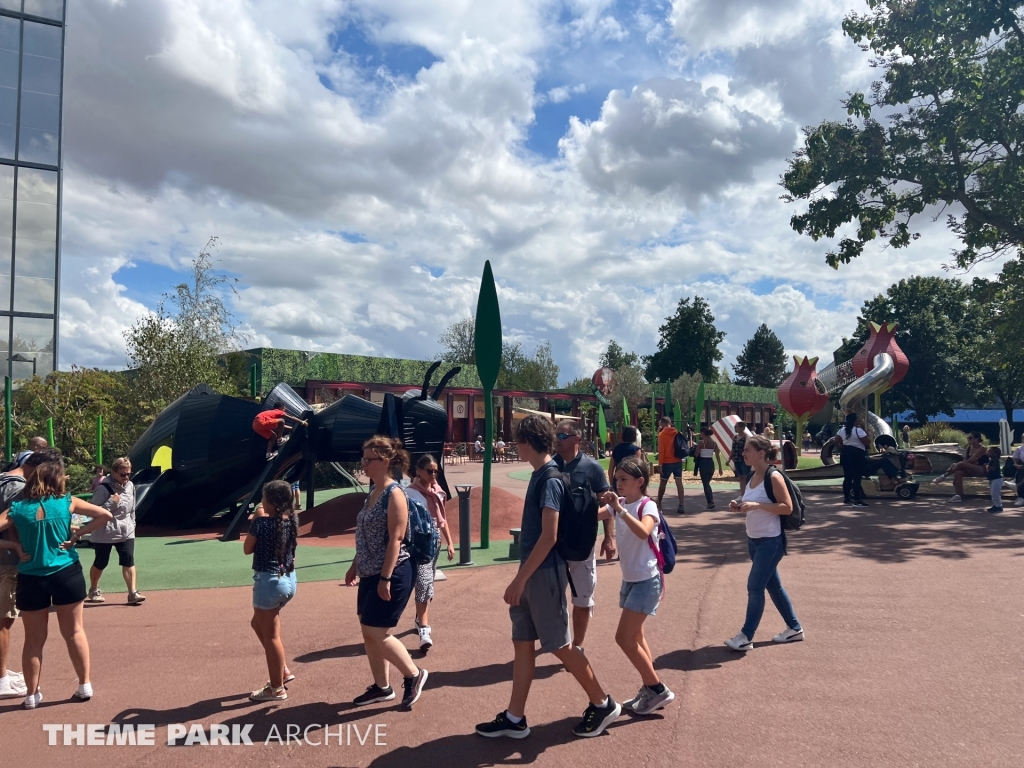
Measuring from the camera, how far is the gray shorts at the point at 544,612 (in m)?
3.75

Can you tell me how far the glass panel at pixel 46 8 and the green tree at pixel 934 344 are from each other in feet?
138

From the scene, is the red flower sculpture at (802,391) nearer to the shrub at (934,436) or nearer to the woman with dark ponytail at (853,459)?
the shrub at (934,436)

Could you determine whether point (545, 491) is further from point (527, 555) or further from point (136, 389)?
point (136, 389)

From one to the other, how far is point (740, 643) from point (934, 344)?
4733 centimetres

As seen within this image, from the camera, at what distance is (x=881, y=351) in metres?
26.5

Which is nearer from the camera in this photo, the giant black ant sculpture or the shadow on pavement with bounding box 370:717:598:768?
the shadow on pavement with bounding box 370:717:598:768

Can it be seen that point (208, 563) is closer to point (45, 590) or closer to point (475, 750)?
point (45, 590)

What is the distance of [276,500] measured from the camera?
445 centimetres

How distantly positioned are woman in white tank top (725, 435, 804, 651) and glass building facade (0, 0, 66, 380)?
84.2 feet

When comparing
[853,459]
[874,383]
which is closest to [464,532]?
[853,459]

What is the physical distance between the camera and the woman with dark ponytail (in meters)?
13.6

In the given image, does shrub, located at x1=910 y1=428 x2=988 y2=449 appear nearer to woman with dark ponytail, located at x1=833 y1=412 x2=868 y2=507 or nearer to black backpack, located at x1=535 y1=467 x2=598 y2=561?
woman with dark ponytail, located at x1=833 y1=412 x2=868 y2=507

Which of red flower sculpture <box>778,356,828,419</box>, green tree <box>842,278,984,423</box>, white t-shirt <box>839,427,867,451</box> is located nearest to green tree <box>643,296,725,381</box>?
green tree <box>842,278,984,423</box>

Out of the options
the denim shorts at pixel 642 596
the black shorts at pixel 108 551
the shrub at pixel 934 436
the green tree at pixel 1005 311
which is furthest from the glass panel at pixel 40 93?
the shrub at pixel 934 436
